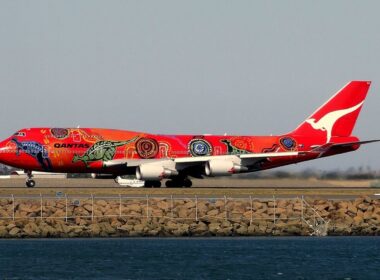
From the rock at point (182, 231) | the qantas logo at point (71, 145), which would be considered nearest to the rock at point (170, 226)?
the rock at point (182, 231)

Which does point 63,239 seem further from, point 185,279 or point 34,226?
point 185,279

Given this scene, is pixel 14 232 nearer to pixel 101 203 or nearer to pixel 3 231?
pixel 3 231

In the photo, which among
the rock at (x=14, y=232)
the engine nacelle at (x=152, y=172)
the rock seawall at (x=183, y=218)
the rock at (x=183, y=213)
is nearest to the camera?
the rock at (x=14, y=232)

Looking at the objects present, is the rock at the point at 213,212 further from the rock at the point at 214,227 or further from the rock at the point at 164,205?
the rock at the point at 164,205

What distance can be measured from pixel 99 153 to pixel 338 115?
20.8m

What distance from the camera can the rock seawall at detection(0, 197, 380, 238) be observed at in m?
58.2

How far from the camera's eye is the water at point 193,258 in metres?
45.6

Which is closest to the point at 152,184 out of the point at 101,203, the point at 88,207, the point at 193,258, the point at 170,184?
the point at 170,184

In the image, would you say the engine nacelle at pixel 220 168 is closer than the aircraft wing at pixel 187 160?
Yes

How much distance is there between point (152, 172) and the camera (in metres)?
81.7

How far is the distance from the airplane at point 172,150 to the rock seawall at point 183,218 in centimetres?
1718

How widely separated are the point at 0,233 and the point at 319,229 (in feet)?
53.4

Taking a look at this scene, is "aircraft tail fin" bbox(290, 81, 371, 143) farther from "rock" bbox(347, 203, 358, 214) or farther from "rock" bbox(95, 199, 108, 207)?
"rock" bbox(95, 199, 108, 207)

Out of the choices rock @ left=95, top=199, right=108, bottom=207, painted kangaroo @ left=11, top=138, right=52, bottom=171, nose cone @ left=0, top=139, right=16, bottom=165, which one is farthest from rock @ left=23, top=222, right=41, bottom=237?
nose cone @ left=0, top=139, right=16, bottom=165
